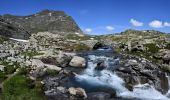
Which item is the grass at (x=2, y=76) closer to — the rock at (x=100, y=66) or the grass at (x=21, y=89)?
the grass at (x=21, y=89)

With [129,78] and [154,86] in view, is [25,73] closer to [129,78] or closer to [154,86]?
[129,78]

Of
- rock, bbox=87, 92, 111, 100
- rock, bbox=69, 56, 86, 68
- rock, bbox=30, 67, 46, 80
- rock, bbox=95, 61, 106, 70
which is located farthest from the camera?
rock, bbox=69, 56, 86, 68

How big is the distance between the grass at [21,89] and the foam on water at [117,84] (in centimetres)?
1060

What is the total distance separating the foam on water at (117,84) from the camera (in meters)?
49.7

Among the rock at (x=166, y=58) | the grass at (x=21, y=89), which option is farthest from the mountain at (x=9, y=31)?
the grass at (x=21, y=89)

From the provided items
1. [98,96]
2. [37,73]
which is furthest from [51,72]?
[98,96]

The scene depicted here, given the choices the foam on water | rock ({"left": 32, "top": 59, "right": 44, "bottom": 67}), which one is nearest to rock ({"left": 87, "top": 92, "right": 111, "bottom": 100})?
the foam on water

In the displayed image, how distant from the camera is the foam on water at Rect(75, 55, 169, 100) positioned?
49.7 m

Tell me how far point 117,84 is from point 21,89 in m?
18.4

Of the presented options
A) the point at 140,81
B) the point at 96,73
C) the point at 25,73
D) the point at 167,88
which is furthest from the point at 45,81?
the point at 167,88

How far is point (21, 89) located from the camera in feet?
146

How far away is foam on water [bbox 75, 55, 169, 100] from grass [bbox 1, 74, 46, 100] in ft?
34.8

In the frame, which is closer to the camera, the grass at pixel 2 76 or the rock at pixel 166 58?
the grass at pixel 2 76

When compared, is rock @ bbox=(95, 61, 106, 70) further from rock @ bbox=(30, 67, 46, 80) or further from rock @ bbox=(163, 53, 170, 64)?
rock @ bbox=(163, 53, 170, 64)
